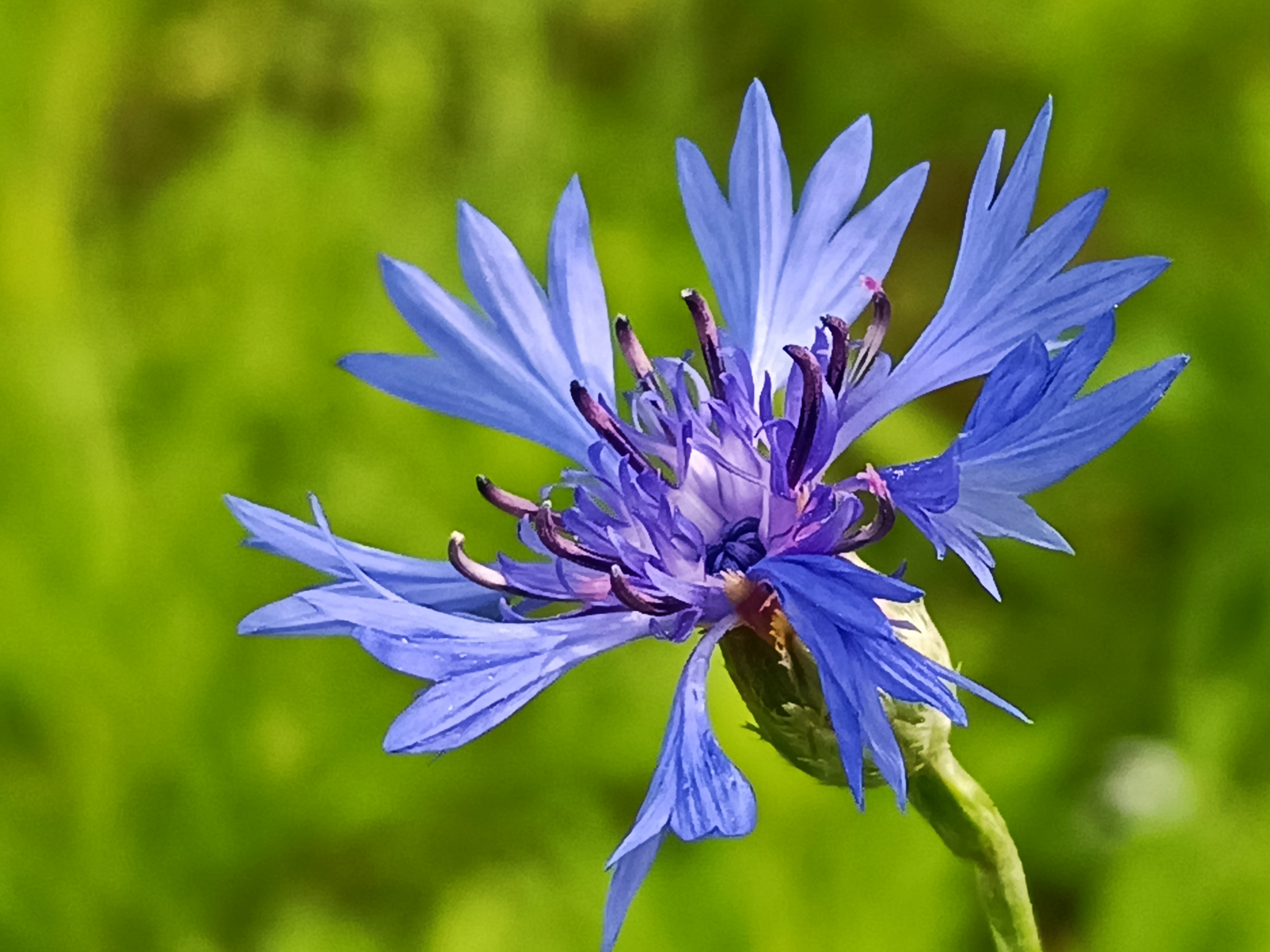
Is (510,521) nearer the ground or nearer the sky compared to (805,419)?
nearer the ground

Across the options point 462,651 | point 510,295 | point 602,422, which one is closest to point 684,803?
point 462,651

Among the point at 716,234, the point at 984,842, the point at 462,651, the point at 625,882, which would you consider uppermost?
the point at 716,234

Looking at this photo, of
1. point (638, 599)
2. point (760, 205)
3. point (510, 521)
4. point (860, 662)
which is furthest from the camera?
point (510, 521)

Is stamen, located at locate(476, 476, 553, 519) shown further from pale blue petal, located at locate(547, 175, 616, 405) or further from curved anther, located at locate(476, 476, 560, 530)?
pale blue petal, located at locate(547, 175, 616, 405)

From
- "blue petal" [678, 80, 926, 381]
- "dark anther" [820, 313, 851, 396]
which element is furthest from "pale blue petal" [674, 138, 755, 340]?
"dark anther" [820, 313, 851, 396]

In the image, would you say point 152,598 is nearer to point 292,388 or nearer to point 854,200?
point 292,388

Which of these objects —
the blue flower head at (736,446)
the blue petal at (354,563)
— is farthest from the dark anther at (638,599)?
the blue petal at (354,563)

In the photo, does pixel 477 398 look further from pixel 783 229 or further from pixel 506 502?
pixel 783 229
